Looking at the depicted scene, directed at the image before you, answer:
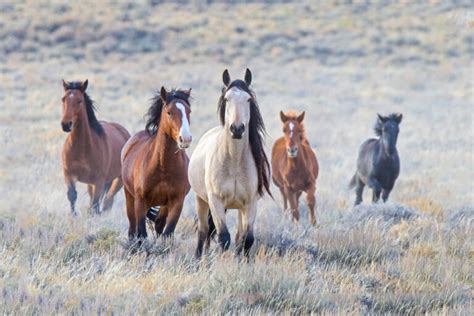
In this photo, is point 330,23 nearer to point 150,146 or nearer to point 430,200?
point 430,200

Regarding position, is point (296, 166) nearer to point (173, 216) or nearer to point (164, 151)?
point (173, 216)

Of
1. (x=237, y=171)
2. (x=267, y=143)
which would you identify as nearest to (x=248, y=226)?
(x=237, y=171)

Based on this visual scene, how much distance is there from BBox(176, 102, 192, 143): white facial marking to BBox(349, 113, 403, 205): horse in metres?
5.95

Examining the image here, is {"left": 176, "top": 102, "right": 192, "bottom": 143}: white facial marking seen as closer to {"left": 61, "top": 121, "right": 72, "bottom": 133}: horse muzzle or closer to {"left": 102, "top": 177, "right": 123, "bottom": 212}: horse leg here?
{"left": 61, "top": 121, "right": 72, "bottom": 133}: horse muzzle

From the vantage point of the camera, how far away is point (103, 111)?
82.2 ft

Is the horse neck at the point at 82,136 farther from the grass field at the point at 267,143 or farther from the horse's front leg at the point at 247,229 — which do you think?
the horse's front leg at the point at 247,229

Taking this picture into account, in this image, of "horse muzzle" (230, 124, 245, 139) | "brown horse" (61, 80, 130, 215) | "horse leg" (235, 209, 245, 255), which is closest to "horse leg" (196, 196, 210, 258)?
"horse leg" (235, 209, 245, 255)

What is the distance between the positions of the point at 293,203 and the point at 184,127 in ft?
15.7

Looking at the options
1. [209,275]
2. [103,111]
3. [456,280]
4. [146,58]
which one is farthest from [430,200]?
[146,58]

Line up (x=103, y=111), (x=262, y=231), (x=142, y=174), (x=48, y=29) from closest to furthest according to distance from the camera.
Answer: (x=142, y=174)
(x=262, y=231)
(x=103, y=111)
(x=48, y=29)

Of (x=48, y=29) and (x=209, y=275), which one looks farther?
(x=48, y=29)

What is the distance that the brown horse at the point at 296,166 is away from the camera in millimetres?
12445

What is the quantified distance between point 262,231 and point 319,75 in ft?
82.9

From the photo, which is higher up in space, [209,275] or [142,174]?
[142,174]
